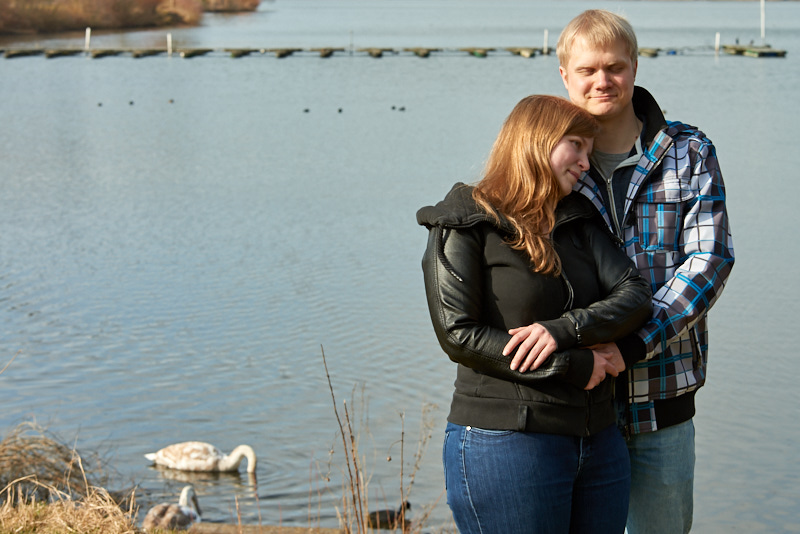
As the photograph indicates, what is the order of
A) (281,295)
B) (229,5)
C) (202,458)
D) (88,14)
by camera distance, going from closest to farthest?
(202,458)
(281,295)
(88,14)
(229,5)

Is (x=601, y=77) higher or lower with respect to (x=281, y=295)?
higher

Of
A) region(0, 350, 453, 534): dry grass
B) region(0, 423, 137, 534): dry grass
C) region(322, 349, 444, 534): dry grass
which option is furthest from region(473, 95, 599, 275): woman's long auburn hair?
region(0, 423, 137, 534): dry grass

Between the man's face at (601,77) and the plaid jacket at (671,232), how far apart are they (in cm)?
15

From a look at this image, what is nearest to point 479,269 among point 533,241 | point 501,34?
point 533,241

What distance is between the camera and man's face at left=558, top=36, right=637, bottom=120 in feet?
8.70

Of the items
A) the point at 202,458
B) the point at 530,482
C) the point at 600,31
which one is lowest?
the point at 202,458

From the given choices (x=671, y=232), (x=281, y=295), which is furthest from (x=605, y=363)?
(x=281, y=295)

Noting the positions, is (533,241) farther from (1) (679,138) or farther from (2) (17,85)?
(2) (17,85)

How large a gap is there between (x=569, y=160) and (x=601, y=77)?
33 centimetres

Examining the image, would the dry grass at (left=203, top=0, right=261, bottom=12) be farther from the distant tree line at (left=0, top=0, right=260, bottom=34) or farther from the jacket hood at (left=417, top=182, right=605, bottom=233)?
the jacket hood at (left=417, top=182, right=605, bottom=233)

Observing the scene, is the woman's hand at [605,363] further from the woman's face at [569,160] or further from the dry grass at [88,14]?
the dry grass at [88,14]

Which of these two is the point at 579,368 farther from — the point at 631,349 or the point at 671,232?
the point at 671,232

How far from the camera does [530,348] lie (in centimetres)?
233

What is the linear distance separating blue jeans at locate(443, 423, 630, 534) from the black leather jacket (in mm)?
36
